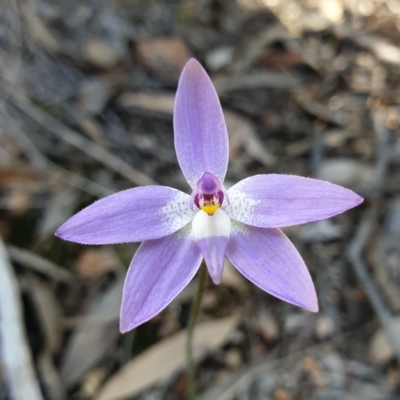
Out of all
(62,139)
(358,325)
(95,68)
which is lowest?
(358,325)

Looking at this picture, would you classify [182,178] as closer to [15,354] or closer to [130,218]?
[15,354]

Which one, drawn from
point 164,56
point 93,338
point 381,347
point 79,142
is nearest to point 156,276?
point 93,338

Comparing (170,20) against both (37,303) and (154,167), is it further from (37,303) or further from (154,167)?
(37,303)

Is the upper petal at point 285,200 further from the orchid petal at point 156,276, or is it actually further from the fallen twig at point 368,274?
the fallen twig at point 368,274

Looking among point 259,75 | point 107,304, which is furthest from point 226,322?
point 259,75

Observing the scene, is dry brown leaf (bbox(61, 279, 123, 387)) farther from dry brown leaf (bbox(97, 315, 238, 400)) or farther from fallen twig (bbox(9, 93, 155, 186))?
fallen twig (bbox(9, 93, 155, 186))

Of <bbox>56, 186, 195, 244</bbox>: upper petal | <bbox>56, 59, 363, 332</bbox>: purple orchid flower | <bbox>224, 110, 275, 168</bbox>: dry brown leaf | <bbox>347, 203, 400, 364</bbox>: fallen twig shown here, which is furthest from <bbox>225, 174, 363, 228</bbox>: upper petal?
<bbox>224, 110, 275, 168</bbox>: dry brown leaf

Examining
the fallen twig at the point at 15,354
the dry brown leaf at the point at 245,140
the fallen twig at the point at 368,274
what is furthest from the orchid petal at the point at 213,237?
the dry brown leaf at the point at 245,140
